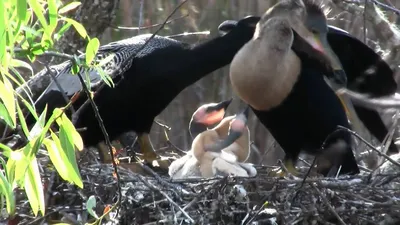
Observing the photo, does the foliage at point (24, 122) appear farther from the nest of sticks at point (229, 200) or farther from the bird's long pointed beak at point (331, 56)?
the bird's long pointed beak at point (331, 56)

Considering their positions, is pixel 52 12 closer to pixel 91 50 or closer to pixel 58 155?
pixel 91 50

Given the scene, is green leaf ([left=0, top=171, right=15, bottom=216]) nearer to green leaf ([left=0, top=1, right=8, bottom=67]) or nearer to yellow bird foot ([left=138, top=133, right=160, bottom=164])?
green leaf ([left=0, top=1, right=8, bottom=67])

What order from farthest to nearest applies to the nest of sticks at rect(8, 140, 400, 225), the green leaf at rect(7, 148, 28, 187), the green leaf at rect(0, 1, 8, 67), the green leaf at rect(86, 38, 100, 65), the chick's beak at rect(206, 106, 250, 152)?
the chick's beak at rect(206, 106, 250, 152) < the nest of sticks at rect(8, 140, 400, 225) < the green leaf at rect(86, 38, 100, 65) < the green leaf at rect(7, 148, 28, 187) < the green leaf at rect(0, 1, 8, 67)

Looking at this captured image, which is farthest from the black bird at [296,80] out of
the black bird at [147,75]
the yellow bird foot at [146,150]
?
the yellow bird foot at [146,150]

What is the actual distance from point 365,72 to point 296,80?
0.37m

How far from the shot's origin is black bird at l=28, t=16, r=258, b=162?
3.69m

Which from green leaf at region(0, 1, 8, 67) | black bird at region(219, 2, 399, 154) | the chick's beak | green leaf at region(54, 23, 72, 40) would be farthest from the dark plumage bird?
green leaf at region(0, 1, 8, 67)

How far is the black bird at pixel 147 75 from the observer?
3.69 m

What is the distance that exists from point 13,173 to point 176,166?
78.3 inches

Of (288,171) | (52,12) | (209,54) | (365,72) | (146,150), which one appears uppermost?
(52,12)

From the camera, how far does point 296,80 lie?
3.54 meters

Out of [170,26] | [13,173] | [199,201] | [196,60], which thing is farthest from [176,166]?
[170,26]

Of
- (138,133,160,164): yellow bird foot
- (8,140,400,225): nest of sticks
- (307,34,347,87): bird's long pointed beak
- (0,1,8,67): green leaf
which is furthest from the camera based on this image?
(138,133,160,164): yellow bird foot

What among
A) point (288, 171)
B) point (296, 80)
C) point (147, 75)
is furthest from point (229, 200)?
point (147, 75)
